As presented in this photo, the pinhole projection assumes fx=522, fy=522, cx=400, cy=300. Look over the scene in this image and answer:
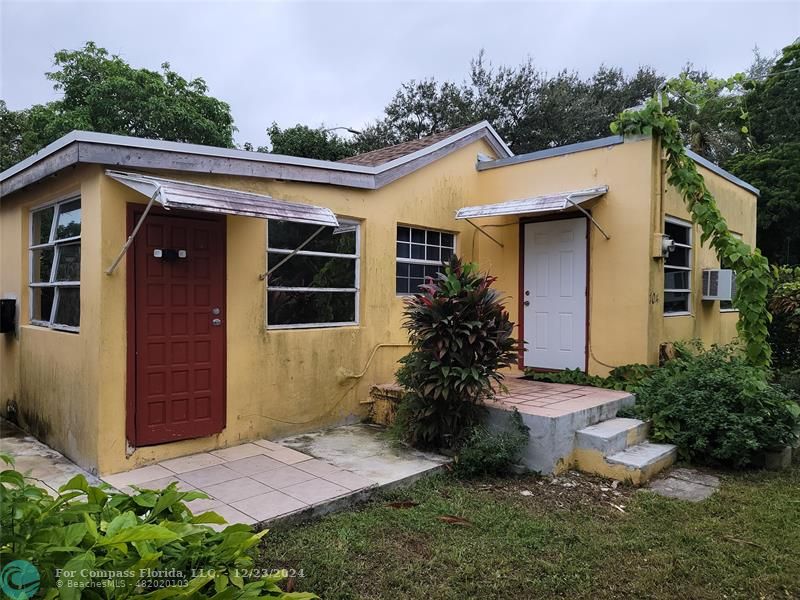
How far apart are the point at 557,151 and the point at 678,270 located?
2.41 meters

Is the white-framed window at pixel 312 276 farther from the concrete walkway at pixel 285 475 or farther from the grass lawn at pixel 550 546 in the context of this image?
the grass lawn at pixel 550 546

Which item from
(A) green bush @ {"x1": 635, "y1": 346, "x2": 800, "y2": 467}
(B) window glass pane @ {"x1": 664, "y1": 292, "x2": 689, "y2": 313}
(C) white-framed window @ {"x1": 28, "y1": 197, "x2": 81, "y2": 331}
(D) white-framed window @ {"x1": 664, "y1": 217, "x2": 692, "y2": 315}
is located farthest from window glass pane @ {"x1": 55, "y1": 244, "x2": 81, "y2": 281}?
(B) window glass pane @ {"x1": 664, "y1": 292, "x2": 689, "y2": 313}

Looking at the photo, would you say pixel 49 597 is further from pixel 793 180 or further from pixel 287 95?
pixel 287 95

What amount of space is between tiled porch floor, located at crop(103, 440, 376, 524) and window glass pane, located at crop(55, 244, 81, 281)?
197 cm

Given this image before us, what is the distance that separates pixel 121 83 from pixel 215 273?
1474 cm

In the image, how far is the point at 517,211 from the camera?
6.72 meters

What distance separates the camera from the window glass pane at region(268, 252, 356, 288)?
5.71m

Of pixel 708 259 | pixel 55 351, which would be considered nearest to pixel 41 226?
pixel 55 351

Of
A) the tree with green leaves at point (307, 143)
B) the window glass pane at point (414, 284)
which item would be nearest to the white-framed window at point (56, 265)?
the window glass pane at point (414, 284)

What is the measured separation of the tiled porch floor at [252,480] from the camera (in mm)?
3732

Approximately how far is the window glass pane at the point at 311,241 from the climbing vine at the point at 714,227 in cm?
359

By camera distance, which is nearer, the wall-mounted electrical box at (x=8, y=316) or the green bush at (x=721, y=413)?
the green bush at (x=721, y=413)

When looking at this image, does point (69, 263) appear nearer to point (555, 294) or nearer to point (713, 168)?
point (555, 294)

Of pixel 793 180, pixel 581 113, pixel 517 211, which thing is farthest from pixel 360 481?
pixel 581 113
